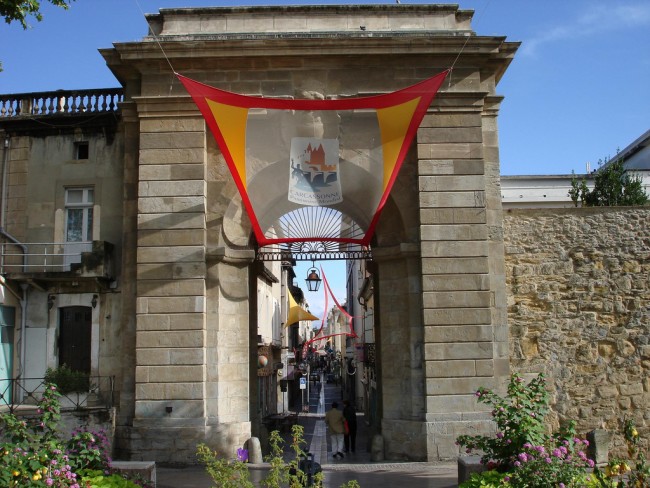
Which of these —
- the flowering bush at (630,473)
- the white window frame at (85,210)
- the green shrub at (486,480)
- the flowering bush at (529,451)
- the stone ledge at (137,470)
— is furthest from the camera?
the white window frame at (85,210)

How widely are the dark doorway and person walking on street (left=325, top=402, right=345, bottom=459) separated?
17.8 feet

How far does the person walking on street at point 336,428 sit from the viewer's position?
1591cm

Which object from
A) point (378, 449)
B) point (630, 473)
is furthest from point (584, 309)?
point (630, 473)

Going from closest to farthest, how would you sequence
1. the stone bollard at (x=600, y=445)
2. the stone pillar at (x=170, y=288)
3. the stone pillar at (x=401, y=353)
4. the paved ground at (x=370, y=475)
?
1. the paved ground at (x=370, y=475)
2. the stone bollard at (x=600, y=445)
3. the stone pillar at (x=170, y=288)
4. the stone pillar at (x=401, y=353)

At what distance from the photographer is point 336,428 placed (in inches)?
628

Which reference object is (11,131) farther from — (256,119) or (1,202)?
(256,119)

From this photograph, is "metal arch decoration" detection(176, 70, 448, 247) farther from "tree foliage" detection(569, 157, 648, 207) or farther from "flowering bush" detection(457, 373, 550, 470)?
"tree foliage" detection(569, 157, 648, 207)

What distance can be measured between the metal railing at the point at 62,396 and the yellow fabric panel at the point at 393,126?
274 inches

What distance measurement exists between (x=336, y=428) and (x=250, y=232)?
5.10 metres

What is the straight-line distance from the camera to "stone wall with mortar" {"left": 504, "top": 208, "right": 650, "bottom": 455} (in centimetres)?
1403

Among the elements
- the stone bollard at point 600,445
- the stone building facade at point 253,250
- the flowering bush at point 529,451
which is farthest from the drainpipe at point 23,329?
the stone bollard at point 600,445

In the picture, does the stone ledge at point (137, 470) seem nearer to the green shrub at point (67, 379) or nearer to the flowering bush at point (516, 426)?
the flowering bush at point (516, 426)

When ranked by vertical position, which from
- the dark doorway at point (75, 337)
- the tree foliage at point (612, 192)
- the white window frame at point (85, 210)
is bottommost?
the dark doorway at point (75, 337)

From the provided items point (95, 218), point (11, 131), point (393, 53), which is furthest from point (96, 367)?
point (393, 53)
